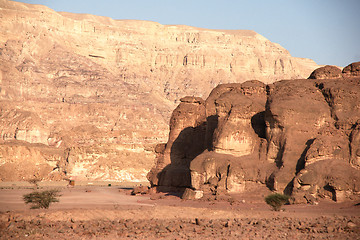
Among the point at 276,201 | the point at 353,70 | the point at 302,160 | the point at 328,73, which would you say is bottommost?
the point at 276,201

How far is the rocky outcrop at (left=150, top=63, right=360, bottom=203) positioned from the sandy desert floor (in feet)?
5.81

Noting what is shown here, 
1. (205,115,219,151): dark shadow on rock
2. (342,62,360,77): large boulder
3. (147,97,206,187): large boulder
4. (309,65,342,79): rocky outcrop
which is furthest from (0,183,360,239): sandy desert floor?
(342,62,360,77): large boulder

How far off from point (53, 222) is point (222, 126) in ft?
49.7

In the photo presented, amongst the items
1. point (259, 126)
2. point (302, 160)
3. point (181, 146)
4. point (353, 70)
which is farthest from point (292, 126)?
point (181, 146)

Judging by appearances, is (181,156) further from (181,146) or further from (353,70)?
(353,70)

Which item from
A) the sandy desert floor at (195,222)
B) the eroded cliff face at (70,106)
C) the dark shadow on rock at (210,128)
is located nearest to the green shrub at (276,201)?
the sandy desert floor at (195,222)

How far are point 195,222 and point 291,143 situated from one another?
37.1ft

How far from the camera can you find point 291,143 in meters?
36.3

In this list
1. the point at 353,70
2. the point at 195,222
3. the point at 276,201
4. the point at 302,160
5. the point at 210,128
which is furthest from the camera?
the point at 210,128

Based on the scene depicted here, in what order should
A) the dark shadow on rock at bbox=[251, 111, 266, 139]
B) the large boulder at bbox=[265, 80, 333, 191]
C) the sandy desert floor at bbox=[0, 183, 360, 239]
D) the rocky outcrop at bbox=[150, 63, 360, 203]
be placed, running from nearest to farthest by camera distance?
the sandy desert floor at bbox=[0, 183, 360, 239]
the rocky outcrop at bbox=[150, 63, 360, 203]
the large boulder at bbox=[265, 80, 333, 191]
the dark shadow on rock at bbox=[251, 111, 266, 139]

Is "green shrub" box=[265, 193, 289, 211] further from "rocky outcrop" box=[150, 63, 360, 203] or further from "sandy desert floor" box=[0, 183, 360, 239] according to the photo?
"rocky outcrop" box=[150, 63, 360, 203]

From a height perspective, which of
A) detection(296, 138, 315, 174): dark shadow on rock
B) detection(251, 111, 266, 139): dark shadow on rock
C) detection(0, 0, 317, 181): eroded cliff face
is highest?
detection(251, 111, 266, 139): dark shadow on rock

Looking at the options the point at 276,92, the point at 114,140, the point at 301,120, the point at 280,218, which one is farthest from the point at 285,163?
the point at 114,140

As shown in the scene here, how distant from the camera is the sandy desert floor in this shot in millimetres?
23734
